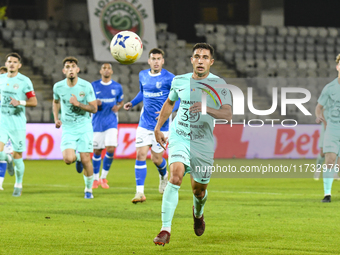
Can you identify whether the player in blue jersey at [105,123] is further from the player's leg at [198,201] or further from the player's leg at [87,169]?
the player's leg at [198,201]

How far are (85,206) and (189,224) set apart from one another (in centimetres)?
203

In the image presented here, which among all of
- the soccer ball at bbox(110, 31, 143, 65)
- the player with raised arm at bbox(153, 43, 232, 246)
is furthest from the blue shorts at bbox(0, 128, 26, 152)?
the player with raised arm at bbox(153, 43, 232, 246)

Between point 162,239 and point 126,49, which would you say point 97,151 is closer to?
point 126,49

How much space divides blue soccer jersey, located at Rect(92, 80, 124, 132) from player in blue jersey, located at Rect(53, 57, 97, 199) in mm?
1994

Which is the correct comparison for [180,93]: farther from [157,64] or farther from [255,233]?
[157,64]

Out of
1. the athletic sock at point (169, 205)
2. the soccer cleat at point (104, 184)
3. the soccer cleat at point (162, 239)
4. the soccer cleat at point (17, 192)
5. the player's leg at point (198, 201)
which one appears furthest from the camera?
the soccer cleat at point (104, 184)

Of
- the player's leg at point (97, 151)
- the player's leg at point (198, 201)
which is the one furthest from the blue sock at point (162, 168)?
the player's leg at point (198, 201)

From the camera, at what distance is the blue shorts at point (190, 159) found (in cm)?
520

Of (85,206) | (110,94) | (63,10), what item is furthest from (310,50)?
(85,206)

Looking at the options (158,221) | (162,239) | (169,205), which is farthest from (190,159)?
(158,221)

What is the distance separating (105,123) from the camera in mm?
10875

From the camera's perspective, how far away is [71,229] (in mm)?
5969

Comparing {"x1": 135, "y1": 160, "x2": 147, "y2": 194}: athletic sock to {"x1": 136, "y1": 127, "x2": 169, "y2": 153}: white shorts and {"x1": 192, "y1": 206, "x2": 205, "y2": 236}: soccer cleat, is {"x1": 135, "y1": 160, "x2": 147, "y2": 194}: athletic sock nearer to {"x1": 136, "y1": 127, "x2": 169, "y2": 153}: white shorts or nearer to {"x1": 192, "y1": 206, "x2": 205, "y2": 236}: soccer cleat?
{"x1": 136, "y1": 127, "x2": 169, "y2": 153}: white shorts

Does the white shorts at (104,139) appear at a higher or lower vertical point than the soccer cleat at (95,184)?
higher
